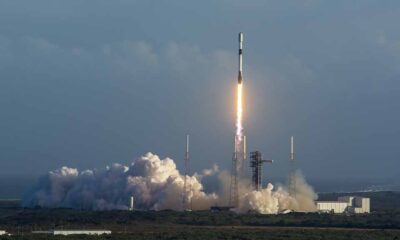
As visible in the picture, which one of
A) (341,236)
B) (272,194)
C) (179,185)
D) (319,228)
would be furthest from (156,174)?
(341,236)

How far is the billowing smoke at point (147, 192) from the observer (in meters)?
139

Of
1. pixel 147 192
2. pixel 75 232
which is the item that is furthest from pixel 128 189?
pixel 75 232

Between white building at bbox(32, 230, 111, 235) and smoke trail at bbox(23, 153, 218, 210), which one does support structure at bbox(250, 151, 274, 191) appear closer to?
smoke trail at bbox(23, 153, 218, 210)

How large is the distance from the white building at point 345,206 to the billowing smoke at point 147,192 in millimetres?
1545

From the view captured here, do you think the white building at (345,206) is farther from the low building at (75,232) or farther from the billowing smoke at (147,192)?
the low building at (75,232)

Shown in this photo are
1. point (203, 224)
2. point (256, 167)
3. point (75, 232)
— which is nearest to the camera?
point (75, 232)

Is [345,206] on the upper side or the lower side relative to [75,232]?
upper

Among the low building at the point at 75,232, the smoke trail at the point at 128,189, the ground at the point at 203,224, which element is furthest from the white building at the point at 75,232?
the smoke trail at the point at 128,189

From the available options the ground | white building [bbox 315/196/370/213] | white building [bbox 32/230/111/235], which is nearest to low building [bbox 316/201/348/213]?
white building [bbox 315/196/370/213]

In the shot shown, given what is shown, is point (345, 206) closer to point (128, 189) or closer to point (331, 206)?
point (331, 206)

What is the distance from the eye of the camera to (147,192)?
143m

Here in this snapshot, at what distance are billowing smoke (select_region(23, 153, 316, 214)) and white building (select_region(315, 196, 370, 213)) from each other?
1545 millimetres

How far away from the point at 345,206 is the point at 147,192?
27.0 m

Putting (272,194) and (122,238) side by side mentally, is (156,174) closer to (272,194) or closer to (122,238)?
(272,194)
